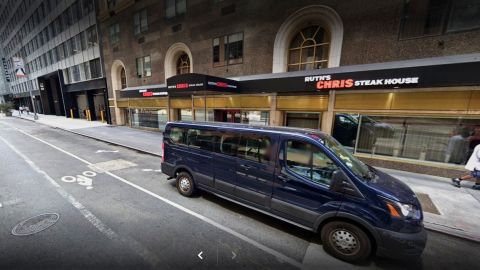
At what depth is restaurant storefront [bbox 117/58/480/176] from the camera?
6.42 m

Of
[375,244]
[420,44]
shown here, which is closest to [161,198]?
[375,244]

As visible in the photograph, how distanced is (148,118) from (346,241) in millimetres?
18077

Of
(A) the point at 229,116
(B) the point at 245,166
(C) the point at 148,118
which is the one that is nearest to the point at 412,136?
(B) the point at 245,166

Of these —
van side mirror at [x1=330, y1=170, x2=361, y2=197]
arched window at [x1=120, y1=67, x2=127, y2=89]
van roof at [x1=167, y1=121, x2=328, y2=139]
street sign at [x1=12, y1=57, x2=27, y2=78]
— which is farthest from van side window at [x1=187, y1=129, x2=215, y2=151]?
street sign at [x1=12, y1=57, x2=27, y2=78]

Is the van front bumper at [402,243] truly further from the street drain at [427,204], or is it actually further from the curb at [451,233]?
the street drain at [427,204]

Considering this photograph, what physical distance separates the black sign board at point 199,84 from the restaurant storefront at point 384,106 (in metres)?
0.05

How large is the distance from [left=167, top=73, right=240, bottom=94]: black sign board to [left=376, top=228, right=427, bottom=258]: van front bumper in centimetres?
806

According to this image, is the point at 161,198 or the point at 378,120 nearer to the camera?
the point at 161,198

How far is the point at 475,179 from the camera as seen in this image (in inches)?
242

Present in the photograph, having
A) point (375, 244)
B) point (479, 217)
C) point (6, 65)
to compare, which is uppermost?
point (6, 65)

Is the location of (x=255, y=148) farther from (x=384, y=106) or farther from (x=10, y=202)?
(x=384, y=106)

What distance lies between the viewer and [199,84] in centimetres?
902

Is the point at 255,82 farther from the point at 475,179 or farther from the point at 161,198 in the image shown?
the point at 475,179

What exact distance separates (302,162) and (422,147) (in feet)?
23.3
